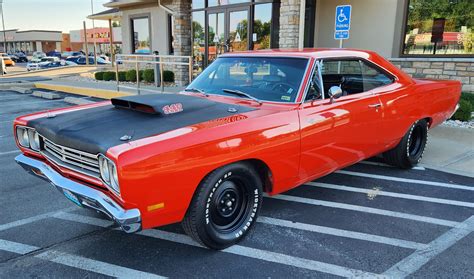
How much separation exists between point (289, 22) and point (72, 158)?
8699mm

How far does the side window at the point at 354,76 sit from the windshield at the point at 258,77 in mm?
635

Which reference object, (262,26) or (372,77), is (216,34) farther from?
(372,77)

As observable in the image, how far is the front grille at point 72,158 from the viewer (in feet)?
9.18

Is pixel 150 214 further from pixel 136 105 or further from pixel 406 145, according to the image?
pixel 406 145

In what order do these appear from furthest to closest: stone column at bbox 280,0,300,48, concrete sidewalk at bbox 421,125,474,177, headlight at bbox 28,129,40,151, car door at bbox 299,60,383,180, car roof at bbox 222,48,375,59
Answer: stone column at bbox 280,0,300,48, concrete sidewalk at bbox 421,125,474,177, car roof at bbox 222,48,375,59, car door at bbox 299,60,383,180, headlight at bbox 28,129,40,151

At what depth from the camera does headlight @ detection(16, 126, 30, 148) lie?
11.9 feet

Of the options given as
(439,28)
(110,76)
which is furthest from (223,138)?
(110,76)

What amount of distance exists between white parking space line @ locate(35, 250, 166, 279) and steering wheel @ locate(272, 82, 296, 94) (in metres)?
2.04

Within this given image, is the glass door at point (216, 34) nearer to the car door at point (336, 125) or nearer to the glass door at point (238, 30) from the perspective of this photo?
the glass door at point (238, 30)

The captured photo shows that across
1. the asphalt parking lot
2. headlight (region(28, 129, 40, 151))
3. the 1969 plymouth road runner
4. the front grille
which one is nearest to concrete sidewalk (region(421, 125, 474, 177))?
the asphalt parking lot

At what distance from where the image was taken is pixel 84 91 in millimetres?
14164

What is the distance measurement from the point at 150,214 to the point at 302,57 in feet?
7.32

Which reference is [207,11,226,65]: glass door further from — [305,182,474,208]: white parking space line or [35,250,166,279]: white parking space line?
[35,250,166,279]: white parking space line

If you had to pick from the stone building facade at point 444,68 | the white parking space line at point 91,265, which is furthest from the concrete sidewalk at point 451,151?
the white parking space line at point 91,265
